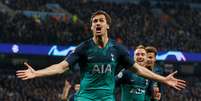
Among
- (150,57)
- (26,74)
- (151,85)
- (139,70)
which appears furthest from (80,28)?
(26,74)

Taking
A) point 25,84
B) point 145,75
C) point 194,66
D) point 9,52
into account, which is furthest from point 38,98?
point 145,75

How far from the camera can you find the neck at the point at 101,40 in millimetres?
6051

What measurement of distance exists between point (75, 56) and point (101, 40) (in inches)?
13.7

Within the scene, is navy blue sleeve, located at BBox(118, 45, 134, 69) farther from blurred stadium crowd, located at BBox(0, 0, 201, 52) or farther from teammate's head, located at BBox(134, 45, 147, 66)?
blurred stadium crowd, located at BBox(0, 0, 201, 52)

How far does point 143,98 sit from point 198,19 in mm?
30518

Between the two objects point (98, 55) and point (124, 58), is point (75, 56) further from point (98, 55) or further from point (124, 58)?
point (124, 58)

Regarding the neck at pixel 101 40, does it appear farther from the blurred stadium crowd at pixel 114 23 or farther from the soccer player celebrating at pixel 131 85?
the blurred stadium crowd at pixel 114 23

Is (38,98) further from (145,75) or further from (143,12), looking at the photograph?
(145,75)

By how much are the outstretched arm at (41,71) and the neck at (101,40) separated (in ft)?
1.39

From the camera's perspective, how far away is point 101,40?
607 centimetres

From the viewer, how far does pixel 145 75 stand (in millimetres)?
6312

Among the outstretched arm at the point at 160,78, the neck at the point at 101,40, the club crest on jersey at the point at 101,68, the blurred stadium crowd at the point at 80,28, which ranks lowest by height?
the outstretched arm at the point at 160,78

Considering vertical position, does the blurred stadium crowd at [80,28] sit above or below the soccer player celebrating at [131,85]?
above

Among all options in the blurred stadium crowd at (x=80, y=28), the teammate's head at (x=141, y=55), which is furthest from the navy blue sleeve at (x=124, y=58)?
the blurred stadium crowd at (x=80, y=28)
